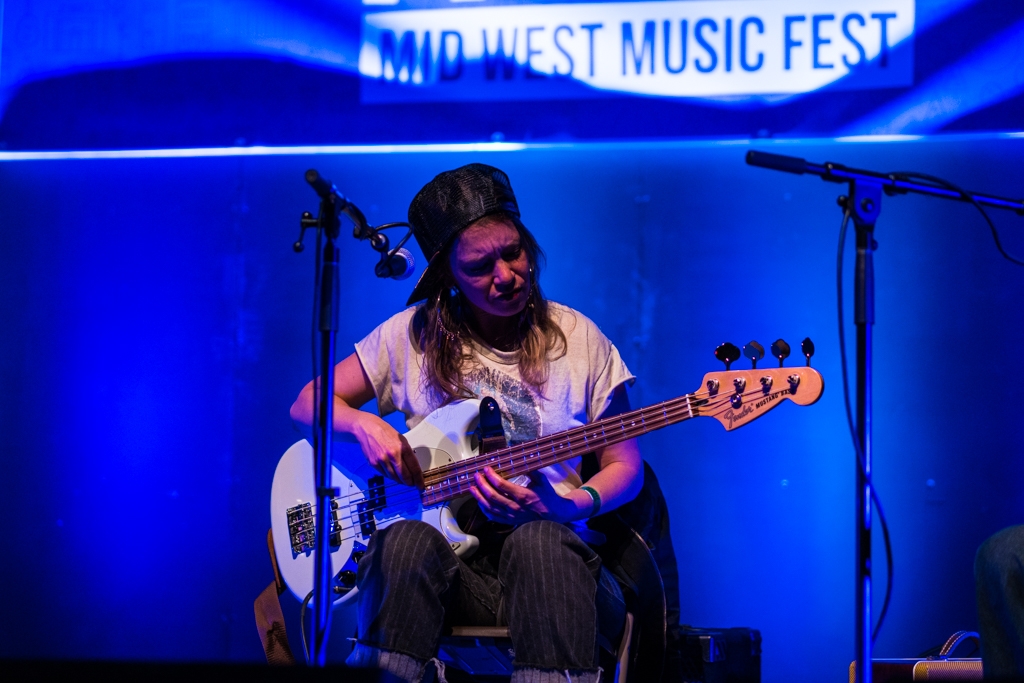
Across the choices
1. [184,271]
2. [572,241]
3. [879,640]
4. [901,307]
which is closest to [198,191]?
[184,271]

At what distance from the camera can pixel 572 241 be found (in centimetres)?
332

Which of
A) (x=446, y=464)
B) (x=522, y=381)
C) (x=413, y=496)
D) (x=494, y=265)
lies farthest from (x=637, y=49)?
(x=413, y=496)

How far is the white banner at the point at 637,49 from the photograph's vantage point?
3.14 metres

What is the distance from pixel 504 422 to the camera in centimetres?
253

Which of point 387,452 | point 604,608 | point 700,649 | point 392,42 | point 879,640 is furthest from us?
point 392,42

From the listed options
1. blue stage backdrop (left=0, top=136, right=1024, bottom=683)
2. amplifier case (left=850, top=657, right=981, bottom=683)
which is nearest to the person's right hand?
blue stage backdrop (left=0, top=136, right=1024, bottom=683)

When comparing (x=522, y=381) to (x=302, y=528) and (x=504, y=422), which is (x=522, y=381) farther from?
(x=302, y=528)

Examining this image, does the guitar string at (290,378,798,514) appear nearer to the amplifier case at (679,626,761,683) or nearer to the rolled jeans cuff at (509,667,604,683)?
the rolled jeans cuff at (509,667,604,683)

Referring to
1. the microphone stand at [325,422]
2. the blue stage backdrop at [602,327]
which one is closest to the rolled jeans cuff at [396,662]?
the microphone stand at [325,422]

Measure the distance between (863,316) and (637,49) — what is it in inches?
66.8

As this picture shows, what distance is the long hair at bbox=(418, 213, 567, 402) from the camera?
8.43 ft

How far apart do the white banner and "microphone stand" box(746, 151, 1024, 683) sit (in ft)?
4.62

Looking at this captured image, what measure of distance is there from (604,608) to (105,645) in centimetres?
208

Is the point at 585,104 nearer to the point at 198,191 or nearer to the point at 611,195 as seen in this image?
the point at 611,195
